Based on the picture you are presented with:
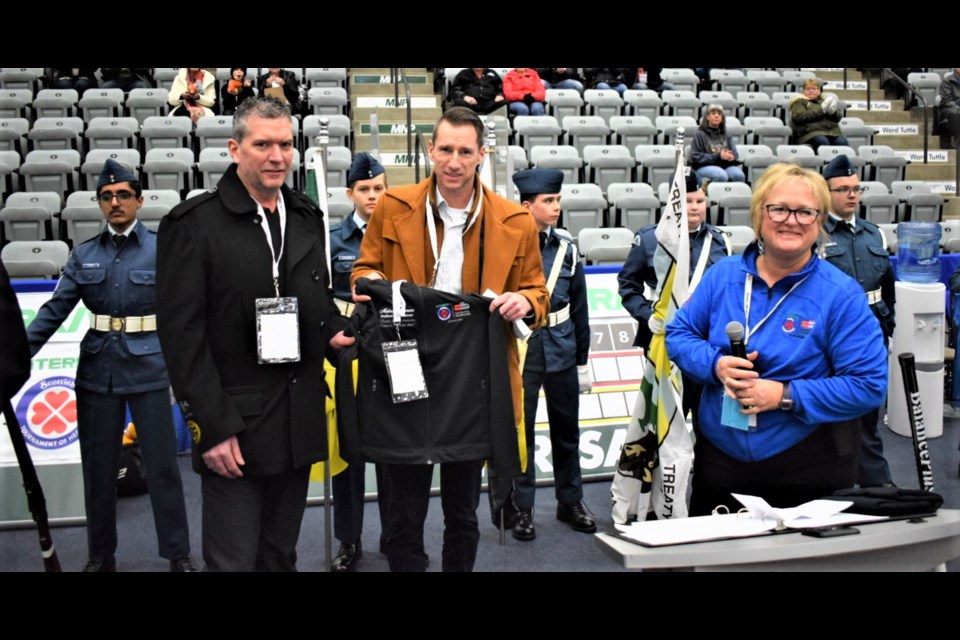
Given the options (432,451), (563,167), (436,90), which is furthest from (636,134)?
(432,451)

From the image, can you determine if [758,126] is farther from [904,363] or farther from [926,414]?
[904,363]

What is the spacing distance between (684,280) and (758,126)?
670 cm

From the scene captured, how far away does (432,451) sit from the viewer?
8.71 feet

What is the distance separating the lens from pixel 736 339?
2371 mm

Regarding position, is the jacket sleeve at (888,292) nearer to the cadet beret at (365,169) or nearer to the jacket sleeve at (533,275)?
the jacket sleeve at (533,275)

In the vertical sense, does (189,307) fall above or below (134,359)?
above

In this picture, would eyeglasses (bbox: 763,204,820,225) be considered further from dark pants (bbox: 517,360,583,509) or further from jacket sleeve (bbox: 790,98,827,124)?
jacket sleeve (bbox: 790,98,827,124)

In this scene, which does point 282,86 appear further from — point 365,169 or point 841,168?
point 841,168

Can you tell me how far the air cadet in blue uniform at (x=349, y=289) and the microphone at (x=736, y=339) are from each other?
199 centimetres

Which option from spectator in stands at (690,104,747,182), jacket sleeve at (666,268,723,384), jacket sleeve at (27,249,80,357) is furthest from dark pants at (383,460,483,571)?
spectator in stands at (690,104,747,182)

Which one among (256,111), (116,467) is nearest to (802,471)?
(256,111)

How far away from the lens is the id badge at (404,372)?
2.59 m

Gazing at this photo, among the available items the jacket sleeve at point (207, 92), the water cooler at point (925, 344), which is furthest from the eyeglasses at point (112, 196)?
the jacket sleeve at point (207, 92)

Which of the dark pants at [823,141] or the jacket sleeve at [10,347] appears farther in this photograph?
the dark pants at [823,141]
